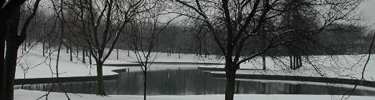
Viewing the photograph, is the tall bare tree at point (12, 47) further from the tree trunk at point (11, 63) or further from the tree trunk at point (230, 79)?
the tree trunk at point (230, 79)

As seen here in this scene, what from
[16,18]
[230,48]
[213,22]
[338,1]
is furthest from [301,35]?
[16,18]

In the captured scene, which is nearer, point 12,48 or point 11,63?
point 11,63

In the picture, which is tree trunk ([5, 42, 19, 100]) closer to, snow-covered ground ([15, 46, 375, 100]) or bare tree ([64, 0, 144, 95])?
snow-covered ground ([15, 46, 375, 100])

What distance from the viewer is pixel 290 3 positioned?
7766mm

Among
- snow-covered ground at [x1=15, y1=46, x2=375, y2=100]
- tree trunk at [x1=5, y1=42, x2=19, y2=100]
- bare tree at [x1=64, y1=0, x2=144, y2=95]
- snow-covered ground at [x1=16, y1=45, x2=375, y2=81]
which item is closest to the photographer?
tree trunk at [x1=5, y1=42, x2=19, y2=100]

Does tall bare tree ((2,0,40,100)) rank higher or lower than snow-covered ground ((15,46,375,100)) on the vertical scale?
higher

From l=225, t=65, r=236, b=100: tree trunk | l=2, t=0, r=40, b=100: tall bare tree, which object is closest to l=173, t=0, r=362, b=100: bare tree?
l=225, t=65, r=236, b=100: tree trunk

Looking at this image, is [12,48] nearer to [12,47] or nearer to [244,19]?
[12,47]

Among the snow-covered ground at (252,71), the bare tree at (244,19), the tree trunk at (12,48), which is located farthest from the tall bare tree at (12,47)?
the bare tree at (244,19)

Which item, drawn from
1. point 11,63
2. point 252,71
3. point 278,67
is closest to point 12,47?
point 11,63

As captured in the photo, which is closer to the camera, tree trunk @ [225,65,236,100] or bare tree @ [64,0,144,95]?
tree trunk @ [225,65,236,100]

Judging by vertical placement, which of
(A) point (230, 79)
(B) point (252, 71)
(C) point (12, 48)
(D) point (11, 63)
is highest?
(C) point (12, 48)

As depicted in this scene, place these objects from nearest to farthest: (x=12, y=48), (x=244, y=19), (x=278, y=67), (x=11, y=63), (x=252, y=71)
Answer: (x=11, y=63) < (x=12, y=48) < (x=244, y=19) < (x=278, y=67) < (x=252, y=71)

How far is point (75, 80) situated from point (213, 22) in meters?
20.3
